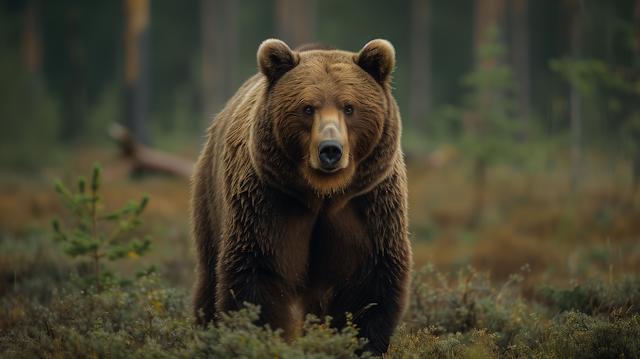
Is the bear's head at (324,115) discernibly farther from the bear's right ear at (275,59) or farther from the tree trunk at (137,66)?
the tree trunk at (137,66)

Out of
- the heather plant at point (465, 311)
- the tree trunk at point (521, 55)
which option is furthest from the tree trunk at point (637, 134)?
the tree trunk at point (521, 55)

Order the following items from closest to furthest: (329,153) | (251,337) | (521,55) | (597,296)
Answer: (251,337) < (329,153) < (597,296) < (521,55)

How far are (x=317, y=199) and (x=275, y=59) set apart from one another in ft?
3.33

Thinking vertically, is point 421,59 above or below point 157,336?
above

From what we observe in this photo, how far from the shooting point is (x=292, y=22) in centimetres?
2073

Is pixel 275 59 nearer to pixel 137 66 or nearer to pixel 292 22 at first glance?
pixel 137 66

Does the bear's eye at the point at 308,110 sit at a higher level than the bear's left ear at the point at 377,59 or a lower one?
lower

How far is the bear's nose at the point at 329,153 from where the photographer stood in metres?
3.30

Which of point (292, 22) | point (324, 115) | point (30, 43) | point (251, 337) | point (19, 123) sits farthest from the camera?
point (30, 43)

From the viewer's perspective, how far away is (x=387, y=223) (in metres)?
3.99

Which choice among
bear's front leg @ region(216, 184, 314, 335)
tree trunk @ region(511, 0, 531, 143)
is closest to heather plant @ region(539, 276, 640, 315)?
bear's front leg @ region(216, 184, 314, 335)

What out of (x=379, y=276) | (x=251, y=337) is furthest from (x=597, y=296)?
(x=251, y=337)

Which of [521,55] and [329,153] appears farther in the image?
[521,55]

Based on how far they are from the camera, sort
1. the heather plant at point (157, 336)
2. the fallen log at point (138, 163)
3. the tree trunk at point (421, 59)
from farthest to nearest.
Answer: the tree trunk at point (421, 59)
the fallen log at point (138, 163)
the heather plant at point (157, 336)
